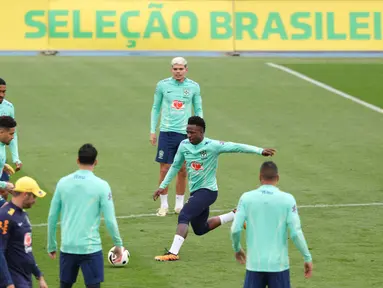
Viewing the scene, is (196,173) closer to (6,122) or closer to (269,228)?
(6,122)

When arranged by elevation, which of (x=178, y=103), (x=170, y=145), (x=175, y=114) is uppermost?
(x=178, y=103)

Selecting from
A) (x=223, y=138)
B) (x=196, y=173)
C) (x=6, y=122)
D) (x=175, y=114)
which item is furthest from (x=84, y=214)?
(x=223, y=138)

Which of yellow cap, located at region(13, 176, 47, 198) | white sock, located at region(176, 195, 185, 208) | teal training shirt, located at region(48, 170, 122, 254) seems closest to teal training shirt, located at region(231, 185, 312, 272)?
teal training shirt, located at region(48, 170, 122, 254)

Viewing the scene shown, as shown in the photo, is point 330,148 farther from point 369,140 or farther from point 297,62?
point 297,62

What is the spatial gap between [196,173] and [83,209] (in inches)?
165

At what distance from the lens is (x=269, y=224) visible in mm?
12727

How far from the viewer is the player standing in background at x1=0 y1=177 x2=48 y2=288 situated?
12.7 meters

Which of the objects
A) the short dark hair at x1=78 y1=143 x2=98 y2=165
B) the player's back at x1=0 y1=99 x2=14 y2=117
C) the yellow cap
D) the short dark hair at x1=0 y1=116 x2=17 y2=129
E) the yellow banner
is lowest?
the yellow cap

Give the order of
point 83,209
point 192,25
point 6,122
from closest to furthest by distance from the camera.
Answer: point 83,209 < point 6,122 < point 192,25

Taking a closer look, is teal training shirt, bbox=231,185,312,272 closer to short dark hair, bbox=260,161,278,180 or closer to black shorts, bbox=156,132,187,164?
short dark hair, bbox=260,161,278,180

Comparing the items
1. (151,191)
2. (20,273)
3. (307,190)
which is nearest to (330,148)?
(307,190)

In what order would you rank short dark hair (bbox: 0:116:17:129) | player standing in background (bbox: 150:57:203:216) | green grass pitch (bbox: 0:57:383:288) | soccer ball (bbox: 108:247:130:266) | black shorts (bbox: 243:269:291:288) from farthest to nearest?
player standing in background (bbox: 150:57:203:216) → green grass pitch (bbox: 0:57:383:288) → soccer ball (bbox: 108:247:130:266) → short dark hair (bbox: 0:116:17:129) → black shorts (bbox: 243:269:291:288)

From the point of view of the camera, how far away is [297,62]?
37.2 meters

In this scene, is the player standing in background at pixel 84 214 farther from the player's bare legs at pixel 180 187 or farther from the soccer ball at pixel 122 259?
the player's bare legs at pixel 180 187
